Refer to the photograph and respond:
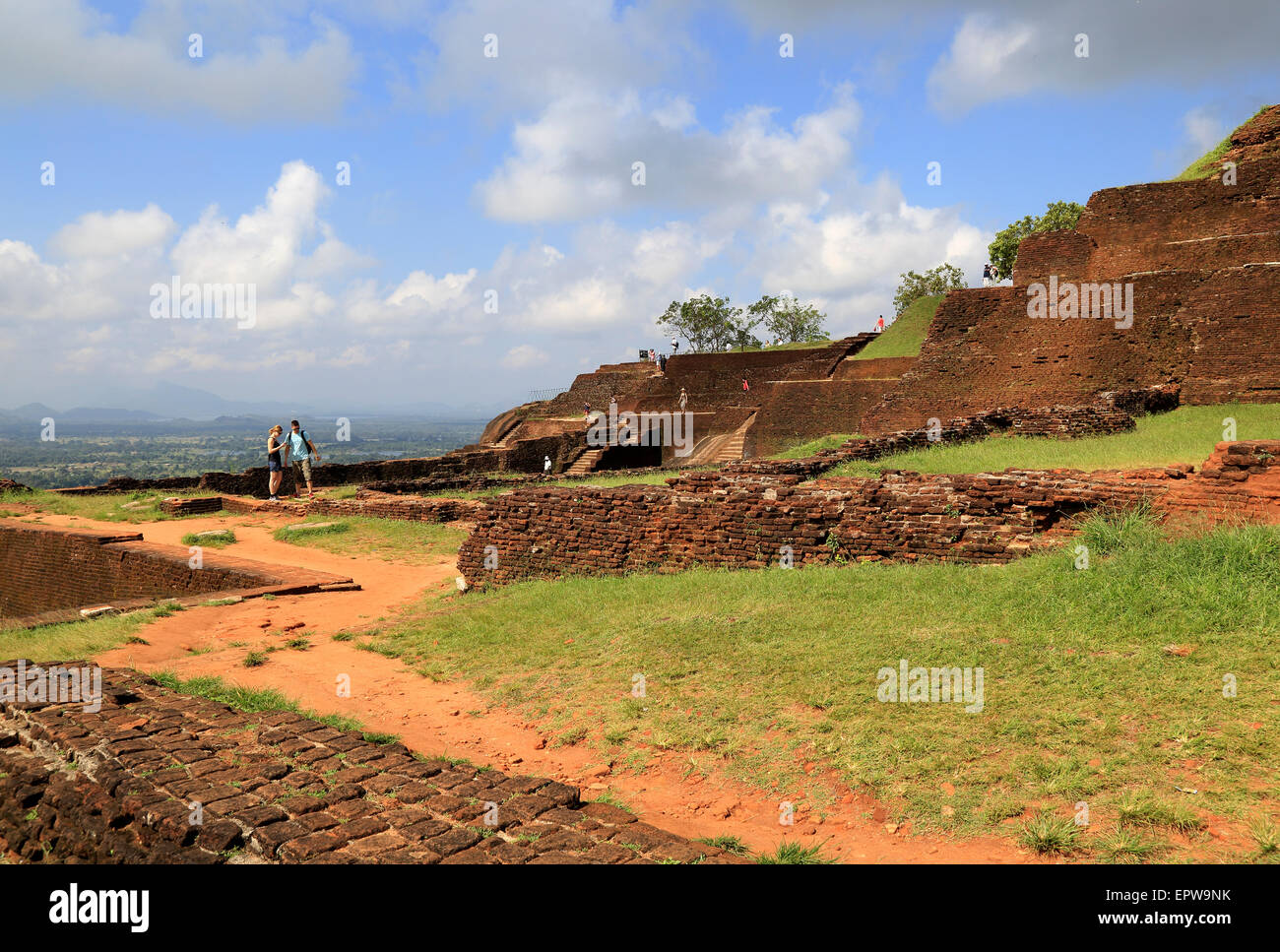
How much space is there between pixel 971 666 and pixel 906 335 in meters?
25.6

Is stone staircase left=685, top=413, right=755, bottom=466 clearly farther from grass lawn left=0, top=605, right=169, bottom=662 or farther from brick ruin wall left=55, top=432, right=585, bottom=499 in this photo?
grass lawn left=0, top=605, right=169, bottom=662

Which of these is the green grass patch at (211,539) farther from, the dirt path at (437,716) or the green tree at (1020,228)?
the green tree at (1020,228)

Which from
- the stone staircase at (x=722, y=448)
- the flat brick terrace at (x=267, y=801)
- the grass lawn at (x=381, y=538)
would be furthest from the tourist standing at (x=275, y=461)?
the flat brick terrace at (x=267, y=801)

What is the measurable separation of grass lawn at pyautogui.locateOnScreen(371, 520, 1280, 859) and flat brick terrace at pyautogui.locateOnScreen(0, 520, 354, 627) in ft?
12.6

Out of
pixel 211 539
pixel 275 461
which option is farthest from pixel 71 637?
pixel 275 461

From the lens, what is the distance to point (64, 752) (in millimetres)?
4609

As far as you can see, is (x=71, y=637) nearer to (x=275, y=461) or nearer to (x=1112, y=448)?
(x=275, y=461)

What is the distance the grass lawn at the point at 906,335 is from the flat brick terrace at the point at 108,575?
2058 cm

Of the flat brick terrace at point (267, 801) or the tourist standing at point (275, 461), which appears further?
the tourist standing at point (275, 461)

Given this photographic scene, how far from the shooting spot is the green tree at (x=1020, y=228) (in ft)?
121

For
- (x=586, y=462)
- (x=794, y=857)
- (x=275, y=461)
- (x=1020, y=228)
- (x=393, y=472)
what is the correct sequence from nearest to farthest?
1. (x=794, y=857)
2. (x=275, y=461)
3. (x=393, y=472)
4. (x=586, y=462)
5. (x=1020, y=228)

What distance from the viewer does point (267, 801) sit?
374cm

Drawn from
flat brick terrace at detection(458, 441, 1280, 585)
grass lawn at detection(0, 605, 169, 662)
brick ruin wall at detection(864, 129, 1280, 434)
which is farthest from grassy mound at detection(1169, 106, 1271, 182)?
grass lawn at detection(0, 605, 169, 662)
